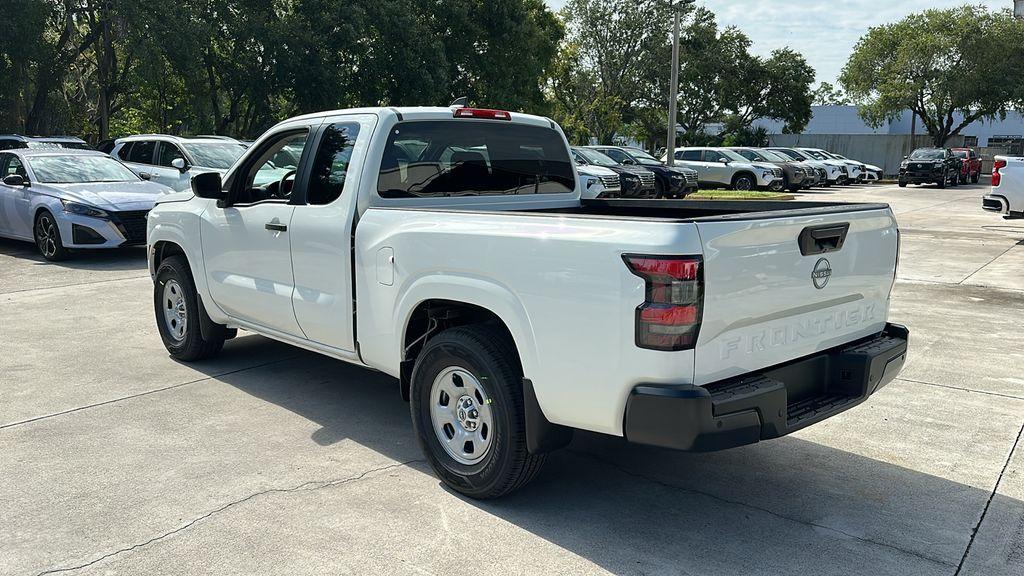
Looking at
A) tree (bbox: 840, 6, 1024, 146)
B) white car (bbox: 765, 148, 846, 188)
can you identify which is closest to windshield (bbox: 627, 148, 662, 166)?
white car (bbox: 765, 148, 846, 188)

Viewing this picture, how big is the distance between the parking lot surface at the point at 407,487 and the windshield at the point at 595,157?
59.2 feet

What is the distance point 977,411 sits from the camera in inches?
220

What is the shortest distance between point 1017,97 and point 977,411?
152 feet

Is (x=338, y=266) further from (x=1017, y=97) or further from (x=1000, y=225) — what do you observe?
(x=1017, y=97)

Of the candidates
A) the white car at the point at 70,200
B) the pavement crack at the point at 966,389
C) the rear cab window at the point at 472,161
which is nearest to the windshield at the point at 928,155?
the white car at the point at 70,200

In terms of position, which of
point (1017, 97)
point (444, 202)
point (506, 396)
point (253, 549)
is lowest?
point (253, 549)

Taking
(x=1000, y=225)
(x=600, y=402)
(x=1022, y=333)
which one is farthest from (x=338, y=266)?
Answer: (x=1000, y=225)

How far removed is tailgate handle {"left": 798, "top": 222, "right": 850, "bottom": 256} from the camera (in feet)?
12.3

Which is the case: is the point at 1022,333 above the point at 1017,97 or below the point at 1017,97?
below

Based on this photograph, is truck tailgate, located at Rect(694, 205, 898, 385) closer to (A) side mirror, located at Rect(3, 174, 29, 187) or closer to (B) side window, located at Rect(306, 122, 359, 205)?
(B) side window, located at Rect(306, 122, 359, 205)

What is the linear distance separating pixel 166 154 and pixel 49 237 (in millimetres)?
3675

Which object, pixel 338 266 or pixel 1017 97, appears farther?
pixel 1017 97

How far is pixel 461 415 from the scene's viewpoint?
4.18 metres

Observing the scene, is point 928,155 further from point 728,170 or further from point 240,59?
point 240,59
